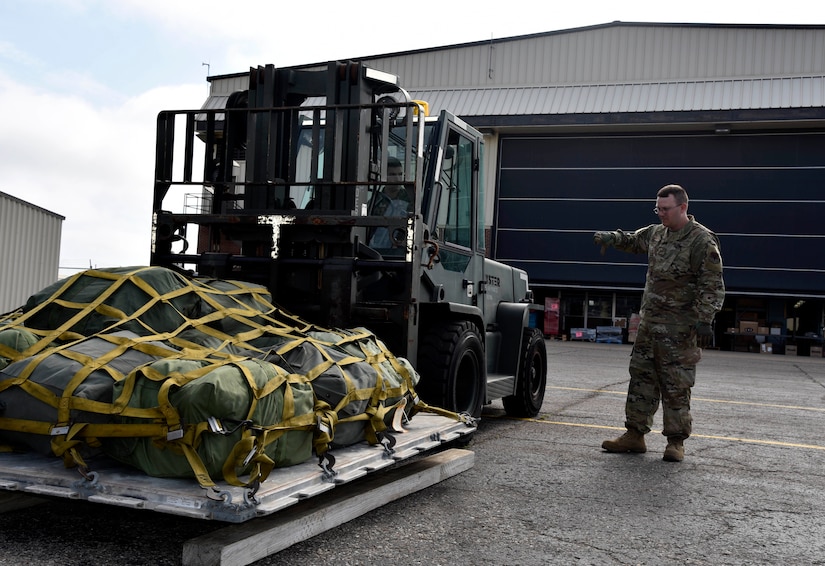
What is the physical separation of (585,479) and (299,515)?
267 centimetres

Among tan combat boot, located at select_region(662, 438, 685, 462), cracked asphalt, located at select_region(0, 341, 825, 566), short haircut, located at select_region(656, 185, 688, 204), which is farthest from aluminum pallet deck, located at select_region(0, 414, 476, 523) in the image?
short haircut, located at select_region(656, 185, 688, 204)

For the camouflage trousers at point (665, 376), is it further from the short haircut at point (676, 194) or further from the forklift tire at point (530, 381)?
the forklift tire at point (530, 381)

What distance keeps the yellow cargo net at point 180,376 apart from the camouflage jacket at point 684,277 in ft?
8.35

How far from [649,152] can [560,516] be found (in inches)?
1072

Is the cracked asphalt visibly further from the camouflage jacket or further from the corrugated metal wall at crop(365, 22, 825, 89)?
the corrugated metal wall at crop(365, 22, 825, 89)

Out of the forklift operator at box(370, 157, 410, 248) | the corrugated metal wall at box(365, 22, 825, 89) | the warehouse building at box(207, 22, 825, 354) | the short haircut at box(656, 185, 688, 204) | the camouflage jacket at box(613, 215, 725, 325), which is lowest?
the camouflage jacket at box(613, 215, 725, 325)

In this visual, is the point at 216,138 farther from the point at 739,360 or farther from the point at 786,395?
the point at 739,360

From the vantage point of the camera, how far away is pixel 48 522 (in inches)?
159

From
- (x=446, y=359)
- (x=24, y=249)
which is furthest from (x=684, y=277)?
(x=24, y=249)

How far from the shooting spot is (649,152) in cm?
3011

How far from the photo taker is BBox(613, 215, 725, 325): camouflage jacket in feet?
21.0

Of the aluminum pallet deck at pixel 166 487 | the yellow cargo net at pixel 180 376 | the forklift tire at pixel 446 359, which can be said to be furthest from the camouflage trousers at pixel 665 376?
the aluminum pallet deck at pixel 166 487

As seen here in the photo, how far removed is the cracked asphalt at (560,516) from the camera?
3809mm

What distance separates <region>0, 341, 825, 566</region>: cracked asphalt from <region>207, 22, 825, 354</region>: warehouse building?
74.6 ft
